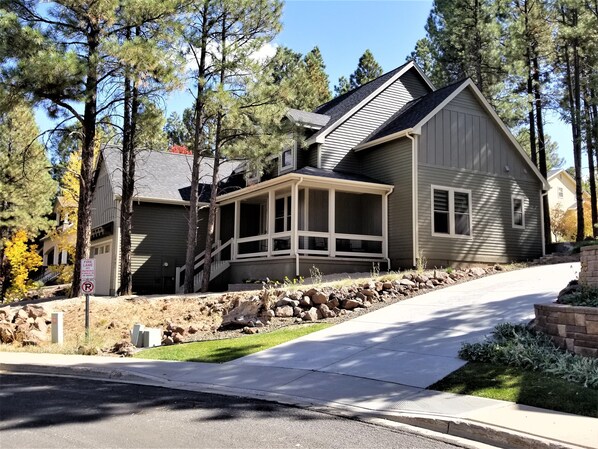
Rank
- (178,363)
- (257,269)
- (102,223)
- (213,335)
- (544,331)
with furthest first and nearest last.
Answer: (102,223)
(257,269)
(213,335)
(178,363)
(544,331)

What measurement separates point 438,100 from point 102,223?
54.6 feet

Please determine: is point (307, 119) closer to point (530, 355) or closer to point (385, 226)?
point (385, 226)

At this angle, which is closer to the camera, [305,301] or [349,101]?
[305,301]

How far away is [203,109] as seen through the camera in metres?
20.0

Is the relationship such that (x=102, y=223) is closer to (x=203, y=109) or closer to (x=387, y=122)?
(x=203, y=109)

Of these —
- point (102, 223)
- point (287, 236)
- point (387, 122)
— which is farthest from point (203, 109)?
point (102, 223)

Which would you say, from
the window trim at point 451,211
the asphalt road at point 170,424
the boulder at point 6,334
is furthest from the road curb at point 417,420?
the window trim at point 451,211

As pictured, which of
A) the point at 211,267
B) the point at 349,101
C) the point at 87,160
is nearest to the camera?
the point at 87,160

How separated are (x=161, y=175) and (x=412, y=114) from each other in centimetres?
1228

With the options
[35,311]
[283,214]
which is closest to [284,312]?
[35,311]

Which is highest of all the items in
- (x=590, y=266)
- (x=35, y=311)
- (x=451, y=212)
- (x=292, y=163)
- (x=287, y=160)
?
(x=287, y=160)

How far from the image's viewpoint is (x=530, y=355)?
803 centimetres

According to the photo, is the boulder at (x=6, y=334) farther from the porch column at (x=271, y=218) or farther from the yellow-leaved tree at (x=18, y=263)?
the yellow-leaved tree at (x=18, y=263)

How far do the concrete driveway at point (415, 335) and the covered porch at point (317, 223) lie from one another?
5.56 meters
